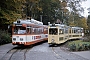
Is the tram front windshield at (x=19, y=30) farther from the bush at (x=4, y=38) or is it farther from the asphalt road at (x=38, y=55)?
the bush at (x=4, y=38)

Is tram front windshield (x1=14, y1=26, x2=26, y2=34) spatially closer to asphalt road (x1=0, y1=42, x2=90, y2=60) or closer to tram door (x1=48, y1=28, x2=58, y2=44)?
asphalt road (x1=0, y1=42, x2=90, y2=60)

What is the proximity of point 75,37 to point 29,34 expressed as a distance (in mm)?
Result: 21906

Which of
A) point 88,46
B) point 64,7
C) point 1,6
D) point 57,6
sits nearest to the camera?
point 88,46

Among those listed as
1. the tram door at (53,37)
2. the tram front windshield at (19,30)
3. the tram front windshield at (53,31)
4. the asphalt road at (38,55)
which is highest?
the tram front windshield at (19,30)

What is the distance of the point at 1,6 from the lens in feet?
112

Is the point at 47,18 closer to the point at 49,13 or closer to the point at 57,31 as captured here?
the point at 49,13

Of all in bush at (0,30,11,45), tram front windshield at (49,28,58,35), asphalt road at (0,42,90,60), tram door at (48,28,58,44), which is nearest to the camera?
asphalt road at (0,42,90,60)

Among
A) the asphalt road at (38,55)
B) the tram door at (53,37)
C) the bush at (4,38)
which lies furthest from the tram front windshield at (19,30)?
the bush at (4,38)

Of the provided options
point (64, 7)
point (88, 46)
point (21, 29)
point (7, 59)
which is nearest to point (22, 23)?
point (21, 29)

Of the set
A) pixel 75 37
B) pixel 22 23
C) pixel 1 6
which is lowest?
pixel 75 37

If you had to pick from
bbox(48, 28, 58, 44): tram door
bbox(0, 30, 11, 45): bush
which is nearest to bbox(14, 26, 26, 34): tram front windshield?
bbox(48, 28, 58, 44): tram door

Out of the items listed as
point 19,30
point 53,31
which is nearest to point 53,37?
point 53,31

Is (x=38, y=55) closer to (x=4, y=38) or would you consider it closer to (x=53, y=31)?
(x=53, y=31)

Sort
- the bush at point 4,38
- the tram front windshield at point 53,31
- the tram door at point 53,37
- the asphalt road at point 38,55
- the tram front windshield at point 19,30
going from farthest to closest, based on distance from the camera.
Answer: the bush at point 4,38, the tram front windshield at point 53,31, the tram door at point 53,37, the tram front windshield at point 19,30, the asphalt road at point 38,55
